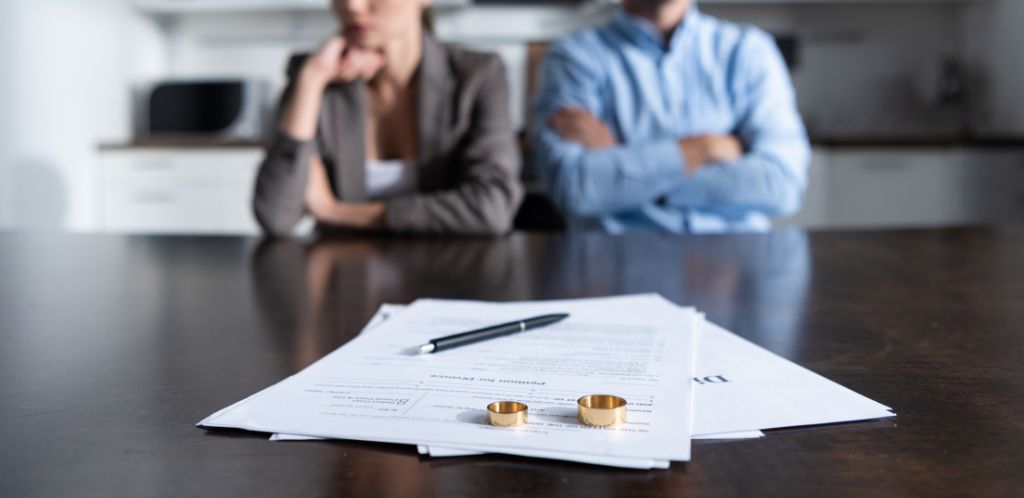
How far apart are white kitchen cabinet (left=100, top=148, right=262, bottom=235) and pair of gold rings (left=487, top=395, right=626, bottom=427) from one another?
3288 millimetres

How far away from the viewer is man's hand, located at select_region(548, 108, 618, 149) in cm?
171

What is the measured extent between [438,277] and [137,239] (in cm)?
61

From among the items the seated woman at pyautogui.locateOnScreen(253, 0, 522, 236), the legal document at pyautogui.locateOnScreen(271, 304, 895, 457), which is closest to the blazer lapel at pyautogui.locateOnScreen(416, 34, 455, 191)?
the seated woman at pyautogui.locateOnScreen(253, 0, 522, 236)

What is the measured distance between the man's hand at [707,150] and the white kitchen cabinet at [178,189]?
2274 millimetres

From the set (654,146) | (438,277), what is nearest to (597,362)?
(438,277)

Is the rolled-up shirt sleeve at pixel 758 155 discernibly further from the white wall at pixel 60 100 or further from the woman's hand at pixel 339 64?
the white wall at pixel 60 100

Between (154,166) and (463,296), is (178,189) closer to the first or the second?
(154,166)

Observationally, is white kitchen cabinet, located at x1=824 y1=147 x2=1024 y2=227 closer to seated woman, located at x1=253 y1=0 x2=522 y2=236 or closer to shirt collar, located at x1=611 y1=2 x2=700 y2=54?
shirt collar, located at x1=611 y1=2 x2=700 y2=54

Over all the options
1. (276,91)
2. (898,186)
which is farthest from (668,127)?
(276,91)

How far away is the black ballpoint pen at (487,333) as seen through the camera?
1.71 feet

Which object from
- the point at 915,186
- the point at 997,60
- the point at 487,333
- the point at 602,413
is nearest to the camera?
the point at 602,413

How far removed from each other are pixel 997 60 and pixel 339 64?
3116mm

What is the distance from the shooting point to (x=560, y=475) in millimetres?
332

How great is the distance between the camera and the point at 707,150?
1649 mm
